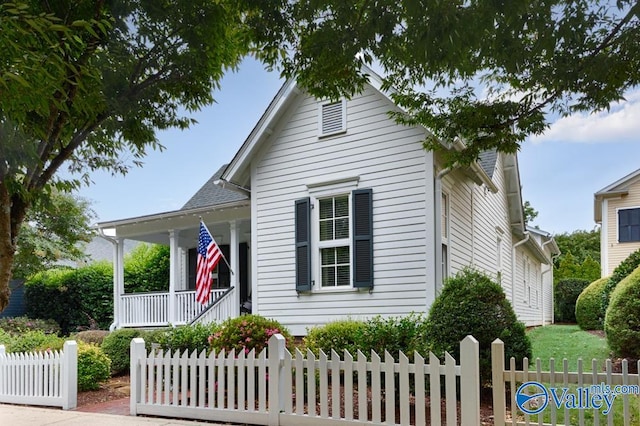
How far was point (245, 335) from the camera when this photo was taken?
7641mm

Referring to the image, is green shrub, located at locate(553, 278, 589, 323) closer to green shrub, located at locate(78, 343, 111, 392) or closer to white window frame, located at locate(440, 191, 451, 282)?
white window frame, located at locate(440, 191, 451, 282)

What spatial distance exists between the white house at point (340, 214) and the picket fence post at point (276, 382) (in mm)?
3694

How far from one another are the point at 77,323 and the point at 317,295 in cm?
1169

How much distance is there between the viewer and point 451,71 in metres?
5.82

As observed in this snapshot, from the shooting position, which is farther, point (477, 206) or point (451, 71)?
point (477, 206)

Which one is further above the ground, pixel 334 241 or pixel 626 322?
pixel 334 241

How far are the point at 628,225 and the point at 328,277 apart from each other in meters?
15.2

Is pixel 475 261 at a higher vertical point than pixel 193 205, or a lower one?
lower

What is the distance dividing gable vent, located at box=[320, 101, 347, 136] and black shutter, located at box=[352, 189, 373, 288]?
1.33m

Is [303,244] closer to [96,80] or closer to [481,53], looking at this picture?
[481,53]

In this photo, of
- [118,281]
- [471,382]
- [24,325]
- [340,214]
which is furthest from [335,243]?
[24,325]

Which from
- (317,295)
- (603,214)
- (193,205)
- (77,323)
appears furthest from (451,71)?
(603,214)

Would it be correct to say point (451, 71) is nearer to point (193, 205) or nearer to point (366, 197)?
point (366, 197)

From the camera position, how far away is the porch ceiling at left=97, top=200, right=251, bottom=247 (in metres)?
12.4
